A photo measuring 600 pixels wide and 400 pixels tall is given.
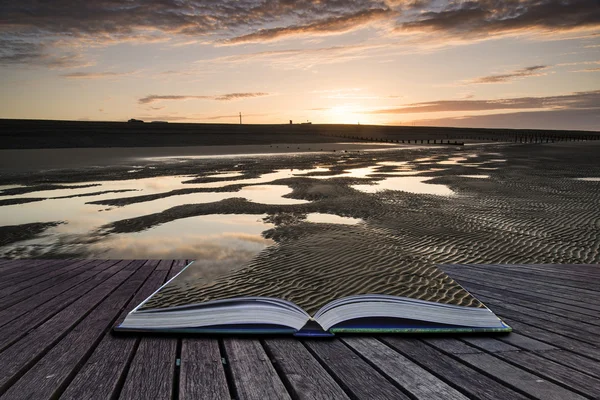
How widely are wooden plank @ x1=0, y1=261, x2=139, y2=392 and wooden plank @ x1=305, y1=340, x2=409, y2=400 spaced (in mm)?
1740

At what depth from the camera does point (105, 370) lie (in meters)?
2.46

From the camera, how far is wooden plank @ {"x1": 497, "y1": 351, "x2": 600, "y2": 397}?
89.5 inches

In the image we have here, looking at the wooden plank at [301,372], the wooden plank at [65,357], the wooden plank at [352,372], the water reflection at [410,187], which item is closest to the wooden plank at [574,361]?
the wooden plank at [352,372]

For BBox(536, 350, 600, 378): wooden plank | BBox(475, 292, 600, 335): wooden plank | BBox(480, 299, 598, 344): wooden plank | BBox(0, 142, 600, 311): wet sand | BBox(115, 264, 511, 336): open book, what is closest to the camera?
BBox(536, 350, 600, 378): wooden plank

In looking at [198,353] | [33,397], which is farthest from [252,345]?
[33,397]

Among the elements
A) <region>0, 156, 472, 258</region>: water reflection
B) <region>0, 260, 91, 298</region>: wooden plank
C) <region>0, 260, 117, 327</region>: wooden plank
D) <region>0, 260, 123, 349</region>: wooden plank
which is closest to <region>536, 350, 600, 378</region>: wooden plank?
<region>0, 260, 123, 349</region>: wooden plank

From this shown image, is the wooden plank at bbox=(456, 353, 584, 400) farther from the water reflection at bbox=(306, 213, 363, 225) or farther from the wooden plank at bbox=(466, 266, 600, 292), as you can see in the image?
the water reflection at bbox=(306, 213, 363, 225)

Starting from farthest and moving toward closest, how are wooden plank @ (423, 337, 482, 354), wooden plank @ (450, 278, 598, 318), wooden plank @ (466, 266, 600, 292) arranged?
1. wooden plank @ (466, 266, 600, 292)
2. wooden plank @ (450, 278, 598, 318)
3. wooden plank @ (423, 337, 482, 354)

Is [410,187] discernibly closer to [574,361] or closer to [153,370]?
[574,361]

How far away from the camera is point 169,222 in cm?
1084

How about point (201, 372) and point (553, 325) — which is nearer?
point (201, 372)

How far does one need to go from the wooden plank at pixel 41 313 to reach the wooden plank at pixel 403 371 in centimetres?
235

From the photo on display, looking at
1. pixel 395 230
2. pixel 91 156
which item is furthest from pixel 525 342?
pixel 91 156

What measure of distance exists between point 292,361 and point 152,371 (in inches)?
32.4
